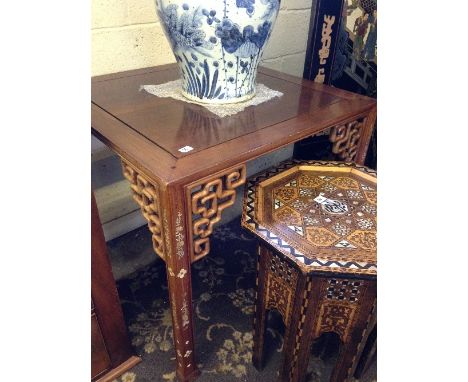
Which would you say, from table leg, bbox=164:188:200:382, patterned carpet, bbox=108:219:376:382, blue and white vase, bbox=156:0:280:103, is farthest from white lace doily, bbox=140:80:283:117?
patterned carpet, bbox=108:219:376:382

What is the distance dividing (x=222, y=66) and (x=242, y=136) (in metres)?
0.20

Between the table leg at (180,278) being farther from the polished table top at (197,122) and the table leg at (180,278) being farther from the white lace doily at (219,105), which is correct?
the white lace doily at (219,105)

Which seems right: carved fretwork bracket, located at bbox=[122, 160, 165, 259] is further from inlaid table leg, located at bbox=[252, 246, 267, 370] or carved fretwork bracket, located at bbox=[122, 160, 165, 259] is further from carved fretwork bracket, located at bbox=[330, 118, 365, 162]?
carved fretwork bracket, located at bbox=[330, 118, 365, 162]

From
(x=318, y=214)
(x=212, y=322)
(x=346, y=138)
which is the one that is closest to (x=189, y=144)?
(x=318, y=214)

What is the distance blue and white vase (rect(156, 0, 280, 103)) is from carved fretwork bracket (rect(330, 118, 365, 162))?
270 mm

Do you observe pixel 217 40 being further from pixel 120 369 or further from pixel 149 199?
pixel 120 369

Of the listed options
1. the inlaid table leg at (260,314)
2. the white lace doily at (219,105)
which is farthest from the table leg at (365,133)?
the inlaid table leg at (260,314)

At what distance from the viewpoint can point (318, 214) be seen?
84cm

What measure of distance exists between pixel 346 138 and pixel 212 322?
0.74 m

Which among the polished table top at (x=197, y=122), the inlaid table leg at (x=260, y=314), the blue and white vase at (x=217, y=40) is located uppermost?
the blue and white vase at (x=217, y=40)

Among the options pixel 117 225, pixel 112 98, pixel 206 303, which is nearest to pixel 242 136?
pixel 112 98

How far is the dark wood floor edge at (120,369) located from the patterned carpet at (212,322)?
0.01 metres

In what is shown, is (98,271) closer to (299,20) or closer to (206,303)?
(206,303)

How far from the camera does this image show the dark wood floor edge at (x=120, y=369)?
3.41 feet
